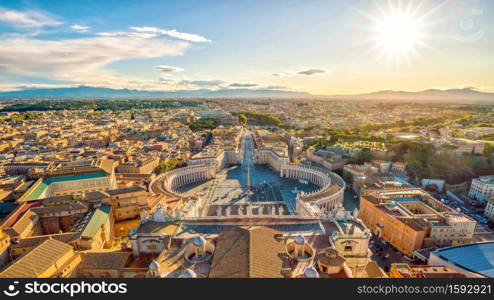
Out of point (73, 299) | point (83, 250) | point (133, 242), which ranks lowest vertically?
point (83, 250)

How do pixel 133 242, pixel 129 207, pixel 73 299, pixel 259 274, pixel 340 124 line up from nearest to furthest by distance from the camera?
pixel 73 299 < pixel 259 274 < pixel 133 242 < pixel 129 207 < pixel 340 124

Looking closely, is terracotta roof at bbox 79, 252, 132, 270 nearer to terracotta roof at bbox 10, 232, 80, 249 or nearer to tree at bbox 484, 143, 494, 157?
terracotta roof at bbox 10, 232, 80, 249

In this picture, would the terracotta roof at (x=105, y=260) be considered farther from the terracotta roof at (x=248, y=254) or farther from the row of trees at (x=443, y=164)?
the row of trees at (x=443, y=164)

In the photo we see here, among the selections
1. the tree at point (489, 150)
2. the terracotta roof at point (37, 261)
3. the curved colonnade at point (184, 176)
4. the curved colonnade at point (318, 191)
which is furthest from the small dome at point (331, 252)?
the tree at point (489, 150)

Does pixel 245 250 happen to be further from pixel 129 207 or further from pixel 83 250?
pixel 129 207

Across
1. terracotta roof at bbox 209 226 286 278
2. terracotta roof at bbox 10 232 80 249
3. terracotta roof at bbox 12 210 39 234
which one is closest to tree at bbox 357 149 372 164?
terracotta roof at bbox 209 226 286 278

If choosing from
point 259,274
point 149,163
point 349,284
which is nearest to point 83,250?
point 259,274

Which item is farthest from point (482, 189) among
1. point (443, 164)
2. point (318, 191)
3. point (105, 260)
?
point (105, 260)
